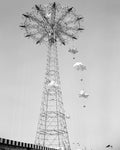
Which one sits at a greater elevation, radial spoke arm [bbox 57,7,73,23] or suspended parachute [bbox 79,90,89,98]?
radial spoke arm [bbox 57,7,73,23]

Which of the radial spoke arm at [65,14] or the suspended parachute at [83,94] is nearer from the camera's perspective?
the suspended parachute at [83,94]

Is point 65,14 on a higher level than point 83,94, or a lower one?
higher

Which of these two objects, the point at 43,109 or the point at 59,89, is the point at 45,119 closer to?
the point at 43,109

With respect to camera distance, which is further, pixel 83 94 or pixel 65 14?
pixel 65 14

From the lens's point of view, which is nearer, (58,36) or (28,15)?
(28,15)

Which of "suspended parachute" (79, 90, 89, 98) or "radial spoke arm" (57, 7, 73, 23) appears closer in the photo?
"suspended parachute" (79, 90, 89, 98)

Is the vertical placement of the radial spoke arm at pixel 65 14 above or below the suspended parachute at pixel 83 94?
above

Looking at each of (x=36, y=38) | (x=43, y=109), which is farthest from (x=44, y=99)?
(x=36, y=38)

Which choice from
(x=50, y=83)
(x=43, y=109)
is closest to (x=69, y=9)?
(x=50, y=83)

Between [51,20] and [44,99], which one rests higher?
[51,20]

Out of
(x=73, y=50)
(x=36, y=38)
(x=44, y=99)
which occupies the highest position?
(x=36, y=38)
